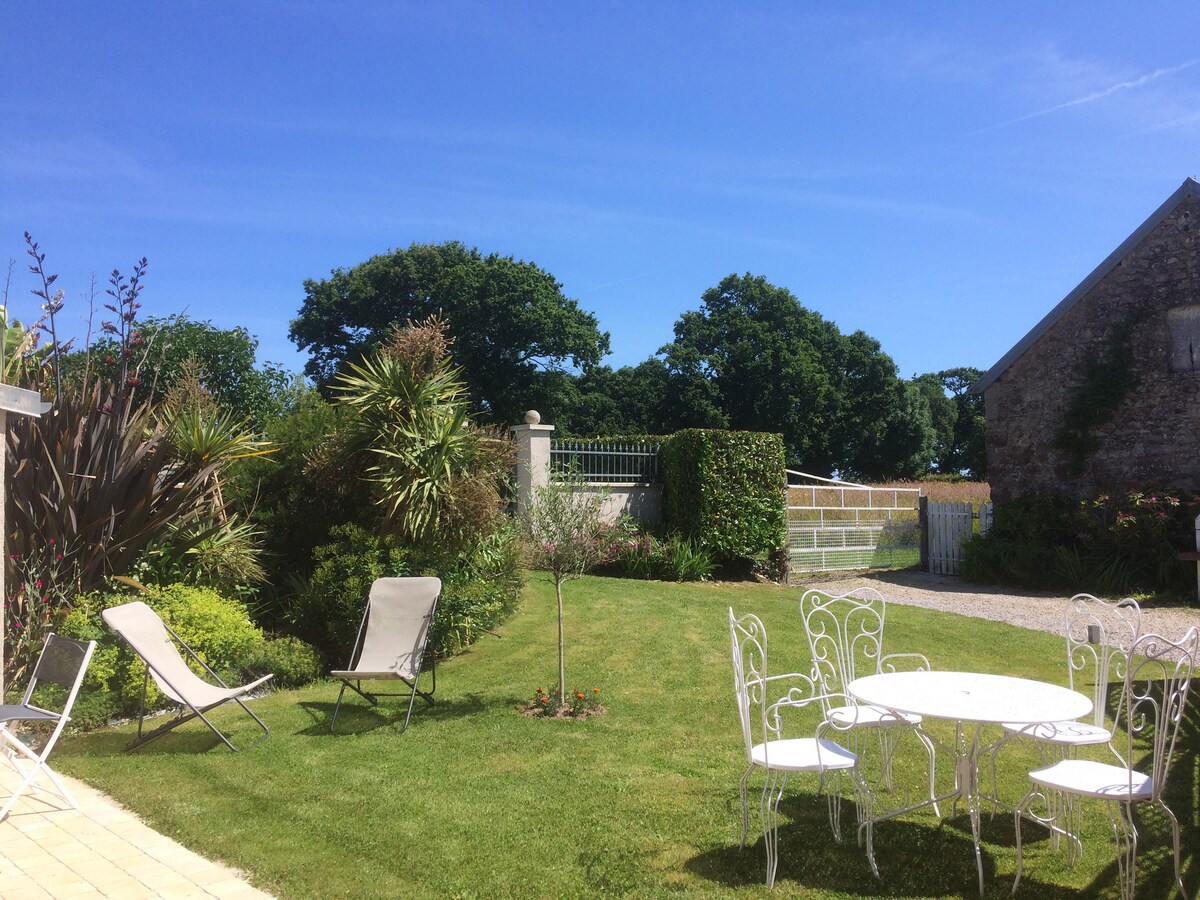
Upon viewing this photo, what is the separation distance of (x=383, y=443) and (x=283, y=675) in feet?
7.99

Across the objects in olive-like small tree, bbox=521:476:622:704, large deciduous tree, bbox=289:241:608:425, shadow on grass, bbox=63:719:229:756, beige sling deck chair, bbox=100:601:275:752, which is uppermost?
large deciduous tree, bbox=289:241:608:425

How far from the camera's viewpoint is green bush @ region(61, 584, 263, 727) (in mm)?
6590

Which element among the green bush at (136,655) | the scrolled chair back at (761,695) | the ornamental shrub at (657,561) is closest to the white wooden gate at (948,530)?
the ornamental shrub at (657,561)

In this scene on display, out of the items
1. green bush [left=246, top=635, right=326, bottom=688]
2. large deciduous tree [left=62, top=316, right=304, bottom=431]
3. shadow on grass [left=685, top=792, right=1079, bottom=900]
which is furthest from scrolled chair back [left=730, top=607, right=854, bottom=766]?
large deciduous tree [left=62, top=316, right=304, bottom=431]

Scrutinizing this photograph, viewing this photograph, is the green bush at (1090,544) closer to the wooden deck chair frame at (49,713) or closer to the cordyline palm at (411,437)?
the cordyline palm at (411,437)

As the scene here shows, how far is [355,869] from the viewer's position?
12.7 feet

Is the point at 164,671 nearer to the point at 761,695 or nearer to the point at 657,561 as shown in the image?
the point at 761,695

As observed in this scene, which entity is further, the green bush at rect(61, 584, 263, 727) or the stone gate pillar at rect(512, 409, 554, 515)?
the stone gate pillar at rect(512, 409, 554, 515)

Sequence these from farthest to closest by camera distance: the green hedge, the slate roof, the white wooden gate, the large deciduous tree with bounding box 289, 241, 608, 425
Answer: the large deciduous tree with bounding box 289, 241, 608, 425, the white wooden gate, the slate roof, the green hedge

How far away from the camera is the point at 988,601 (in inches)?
509

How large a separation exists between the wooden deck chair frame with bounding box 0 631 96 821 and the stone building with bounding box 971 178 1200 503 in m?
15.4

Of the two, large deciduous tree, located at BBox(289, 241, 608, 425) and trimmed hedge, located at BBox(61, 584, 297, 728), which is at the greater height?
large deciduous tree, located at BBox(289, 241, 608, 425)

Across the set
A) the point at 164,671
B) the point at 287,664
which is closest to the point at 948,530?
the point at 287,664

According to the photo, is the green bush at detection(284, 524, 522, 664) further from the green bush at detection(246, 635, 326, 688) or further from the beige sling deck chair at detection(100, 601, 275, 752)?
the beige sling deck chair at detection(100, 601, 275, 752)
